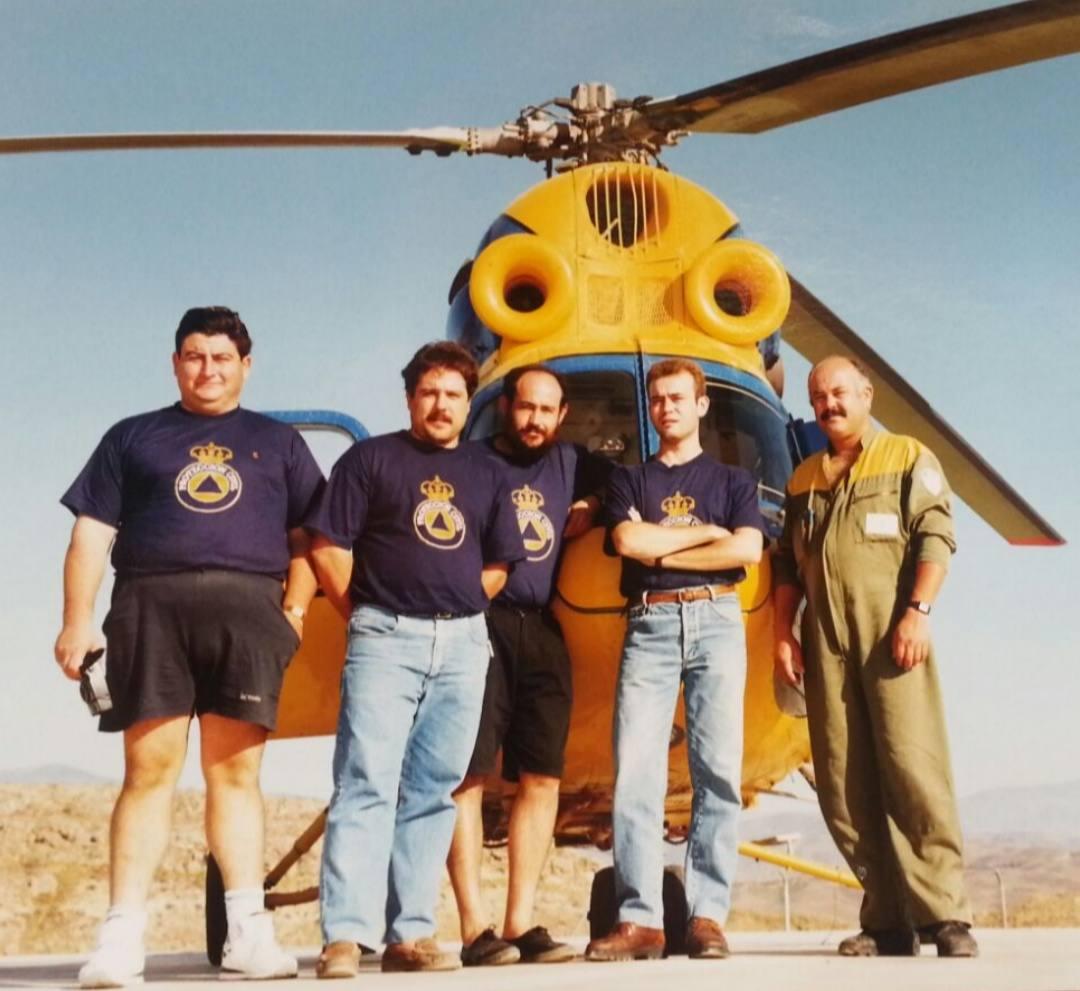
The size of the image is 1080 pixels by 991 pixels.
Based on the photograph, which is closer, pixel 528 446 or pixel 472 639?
pixel 472 639

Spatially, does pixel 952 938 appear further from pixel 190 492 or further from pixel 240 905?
pixel 190 492

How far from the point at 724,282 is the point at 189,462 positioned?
10.2 feet

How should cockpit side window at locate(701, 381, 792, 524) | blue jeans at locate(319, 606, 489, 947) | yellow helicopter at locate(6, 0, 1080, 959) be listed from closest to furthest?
blue jeans at locate(319, 606, 489, 947)
yellow helicopter at locate(6, 0, 1080, 959)
cockpit side window at locate(701, 381, 792, 524)

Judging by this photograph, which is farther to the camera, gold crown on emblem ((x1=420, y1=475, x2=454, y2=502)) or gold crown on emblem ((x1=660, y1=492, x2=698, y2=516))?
gold crown on emblem ((x1=660, y1=492, x2=698, y2=516))

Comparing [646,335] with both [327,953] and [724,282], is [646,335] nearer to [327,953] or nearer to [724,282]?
[724,282]

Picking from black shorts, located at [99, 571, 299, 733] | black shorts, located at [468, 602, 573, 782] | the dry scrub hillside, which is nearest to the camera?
black shorts, located at [99, 571, 299, 733]

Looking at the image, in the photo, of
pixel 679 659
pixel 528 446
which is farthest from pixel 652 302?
pixel 679 659

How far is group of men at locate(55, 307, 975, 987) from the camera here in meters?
3.60

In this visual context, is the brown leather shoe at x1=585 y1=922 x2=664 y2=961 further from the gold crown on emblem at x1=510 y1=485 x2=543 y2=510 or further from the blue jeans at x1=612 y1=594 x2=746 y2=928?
the gold crown on emblem at x1=510 y1=485 x2=543 y2=510

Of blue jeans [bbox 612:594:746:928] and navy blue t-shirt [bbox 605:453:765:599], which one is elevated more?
navy blue t-shirt [bbox 605:453:765:599]

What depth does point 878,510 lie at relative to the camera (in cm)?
445

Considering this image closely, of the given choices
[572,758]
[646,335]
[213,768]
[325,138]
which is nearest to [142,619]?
[213,768]

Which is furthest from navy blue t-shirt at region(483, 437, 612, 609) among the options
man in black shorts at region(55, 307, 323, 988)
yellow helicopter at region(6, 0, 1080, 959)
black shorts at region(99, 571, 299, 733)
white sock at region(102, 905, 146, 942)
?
white sock at region(102, 905, 146, 942)

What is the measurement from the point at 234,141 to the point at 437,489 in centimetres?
335
